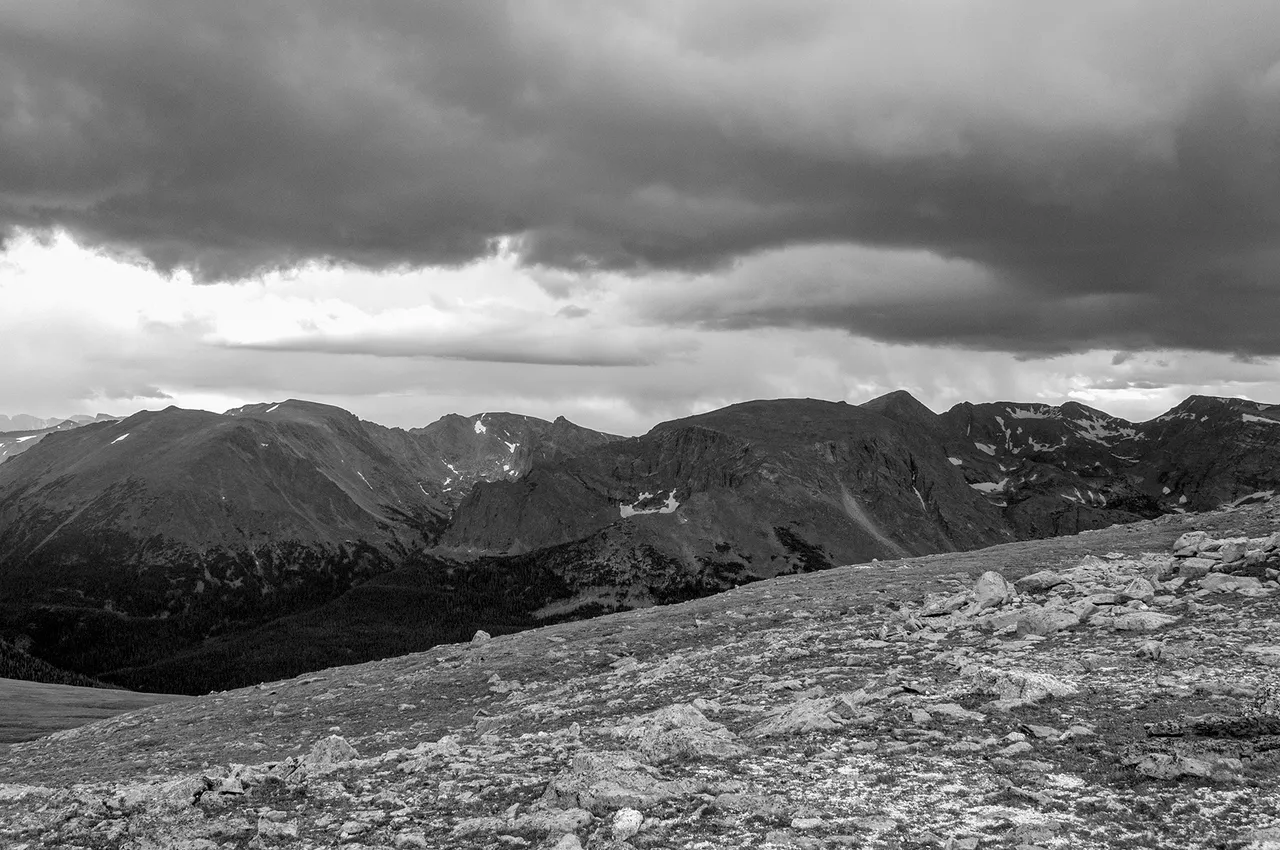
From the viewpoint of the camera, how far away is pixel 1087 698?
706 inches

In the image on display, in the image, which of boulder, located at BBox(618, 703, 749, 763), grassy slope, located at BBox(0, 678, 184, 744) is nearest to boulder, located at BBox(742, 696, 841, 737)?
boulder, located at BBox(618, 703, 749, 763)

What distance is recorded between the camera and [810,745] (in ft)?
56.0

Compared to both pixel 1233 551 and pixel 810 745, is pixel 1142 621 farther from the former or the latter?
pixel 810 745

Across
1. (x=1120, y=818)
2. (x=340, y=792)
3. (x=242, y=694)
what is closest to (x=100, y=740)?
(x=242, y=694)

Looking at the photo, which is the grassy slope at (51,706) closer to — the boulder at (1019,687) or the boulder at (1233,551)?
the boulder at (1019,687)

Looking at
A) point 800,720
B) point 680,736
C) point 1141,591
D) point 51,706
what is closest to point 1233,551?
point 1141,591

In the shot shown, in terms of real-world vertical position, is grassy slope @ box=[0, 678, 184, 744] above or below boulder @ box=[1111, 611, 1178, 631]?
below

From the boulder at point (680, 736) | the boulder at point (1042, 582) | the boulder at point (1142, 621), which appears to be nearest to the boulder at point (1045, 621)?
the boulder at point (1142, 621)

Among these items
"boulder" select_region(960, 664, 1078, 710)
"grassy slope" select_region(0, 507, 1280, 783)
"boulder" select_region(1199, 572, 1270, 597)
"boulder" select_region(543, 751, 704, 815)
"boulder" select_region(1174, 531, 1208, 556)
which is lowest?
"grassy slope" select_region(0, 507, 1280, 783)

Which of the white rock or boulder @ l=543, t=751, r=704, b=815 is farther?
boulder @ l=543, t=751, r=704, b=815

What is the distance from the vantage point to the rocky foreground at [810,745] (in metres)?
13.0

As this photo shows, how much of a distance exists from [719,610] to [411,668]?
1528 centimetres

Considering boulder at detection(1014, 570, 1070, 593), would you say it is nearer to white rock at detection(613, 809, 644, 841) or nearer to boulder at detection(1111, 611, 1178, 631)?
boulder at detection(1111, 611, 1178, 631)

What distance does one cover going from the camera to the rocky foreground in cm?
1302
